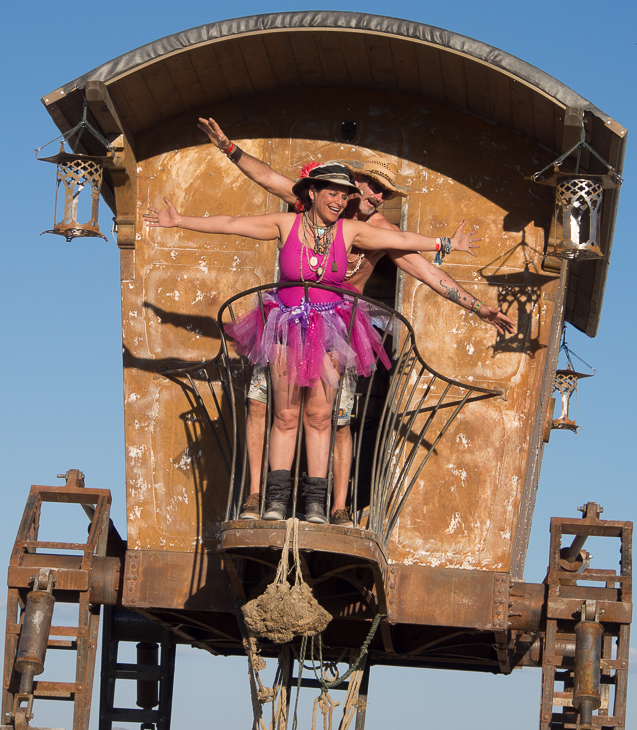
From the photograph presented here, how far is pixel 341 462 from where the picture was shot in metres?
10.3

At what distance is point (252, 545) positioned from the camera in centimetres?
970

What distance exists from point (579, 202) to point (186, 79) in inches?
126

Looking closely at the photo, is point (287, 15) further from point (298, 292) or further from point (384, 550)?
point (384, 550)

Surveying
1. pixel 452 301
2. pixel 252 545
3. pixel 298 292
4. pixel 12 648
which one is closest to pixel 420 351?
pixel 452 301

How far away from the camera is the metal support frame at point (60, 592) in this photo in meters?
10.9

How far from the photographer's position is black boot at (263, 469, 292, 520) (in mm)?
9914

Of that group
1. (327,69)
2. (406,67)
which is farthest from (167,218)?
(406,67)

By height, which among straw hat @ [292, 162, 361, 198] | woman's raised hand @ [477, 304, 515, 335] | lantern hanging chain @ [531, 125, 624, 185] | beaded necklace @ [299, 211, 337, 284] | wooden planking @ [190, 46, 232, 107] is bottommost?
woman's raised hand @ [477, 304, 515, 335]

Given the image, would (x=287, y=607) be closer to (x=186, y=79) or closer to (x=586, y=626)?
(x=586, y=626)

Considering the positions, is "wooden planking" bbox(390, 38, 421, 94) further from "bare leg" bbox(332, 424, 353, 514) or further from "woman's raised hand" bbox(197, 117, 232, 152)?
"bare leg" bbox(332, 424, 353, 514)

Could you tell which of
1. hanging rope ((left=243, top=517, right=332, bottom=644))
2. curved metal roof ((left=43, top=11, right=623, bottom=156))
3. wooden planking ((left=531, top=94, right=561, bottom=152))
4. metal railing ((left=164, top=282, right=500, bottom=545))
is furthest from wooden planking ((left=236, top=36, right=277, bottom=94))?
hanging rope ((left=243, top=517, right=332, bottom=644))

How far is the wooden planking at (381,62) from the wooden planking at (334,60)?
7.4 inches

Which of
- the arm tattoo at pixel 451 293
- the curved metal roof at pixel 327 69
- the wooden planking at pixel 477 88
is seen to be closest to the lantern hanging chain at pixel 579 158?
the curved metal roof at pixel 327 69

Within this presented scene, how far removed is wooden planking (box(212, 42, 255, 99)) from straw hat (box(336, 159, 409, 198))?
102 cm
